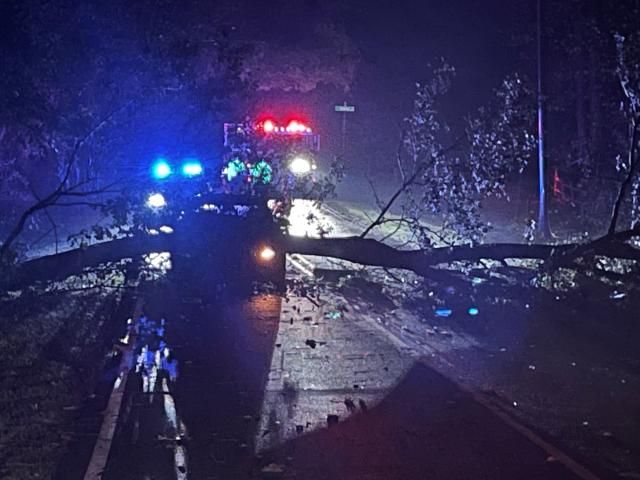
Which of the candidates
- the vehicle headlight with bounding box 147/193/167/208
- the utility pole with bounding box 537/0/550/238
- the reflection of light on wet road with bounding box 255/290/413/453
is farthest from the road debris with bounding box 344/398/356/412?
the utility pole with bounding box 537/0/550/238

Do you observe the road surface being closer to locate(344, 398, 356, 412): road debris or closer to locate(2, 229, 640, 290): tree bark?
locate(344, 398, 356, 412): road debris

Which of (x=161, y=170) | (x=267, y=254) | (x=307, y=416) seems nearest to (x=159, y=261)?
(x=267, y=254)

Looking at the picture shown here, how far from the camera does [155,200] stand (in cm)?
1220

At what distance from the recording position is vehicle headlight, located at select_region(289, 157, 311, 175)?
43.8 feet

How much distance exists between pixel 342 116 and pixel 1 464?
3999cm

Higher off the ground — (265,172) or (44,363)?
(265,172)

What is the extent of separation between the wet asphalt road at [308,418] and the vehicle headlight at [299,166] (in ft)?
11.0

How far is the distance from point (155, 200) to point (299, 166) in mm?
2393

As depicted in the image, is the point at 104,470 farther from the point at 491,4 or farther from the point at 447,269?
the point at 491,4

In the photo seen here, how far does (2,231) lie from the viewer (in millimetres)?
22000

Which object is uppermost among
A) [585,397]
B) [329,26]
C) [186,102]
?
[329,26]

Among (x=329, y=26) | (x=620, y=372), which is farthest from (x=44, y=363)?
(x=329, y=26)

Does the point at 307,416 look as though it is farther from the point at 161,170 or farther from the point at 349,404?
the point at 161,170

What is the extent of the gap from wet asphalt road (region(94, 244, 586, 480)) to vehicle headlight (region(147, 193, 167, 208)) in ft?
6.96
